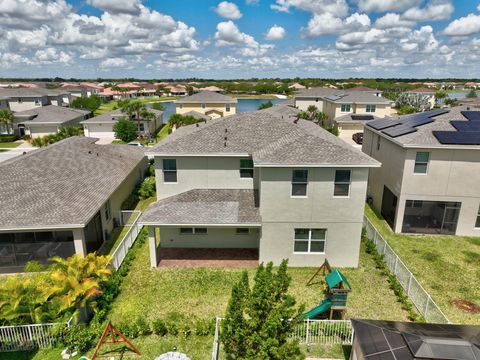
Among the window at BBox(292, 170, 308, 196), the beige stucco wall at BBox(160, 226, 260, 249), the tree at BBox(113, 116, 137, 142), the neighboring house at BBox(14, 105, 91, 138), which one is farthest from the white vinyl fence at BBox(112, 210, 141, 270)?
the neighboring house at BBox(14, 105, 91, 138)

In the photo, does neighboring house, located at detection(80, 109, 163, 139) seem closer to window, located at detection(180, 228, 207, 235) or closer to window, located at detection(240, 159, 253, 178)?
window, located at detection(240, 159, 253, 178)

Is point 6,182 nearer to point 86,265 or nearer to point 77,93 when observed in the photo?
point 86,265

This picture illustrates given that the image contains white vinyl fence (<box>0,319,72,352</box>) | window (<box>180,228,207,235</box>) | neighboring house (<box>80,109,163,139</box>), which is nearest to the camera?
white vinyl fence (<box>0,319,72,352</box>)

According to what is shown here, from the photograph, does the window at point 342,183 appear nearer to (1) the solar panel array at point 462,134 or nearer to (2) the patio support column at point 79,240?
(1) the solar panel array at point 462,134

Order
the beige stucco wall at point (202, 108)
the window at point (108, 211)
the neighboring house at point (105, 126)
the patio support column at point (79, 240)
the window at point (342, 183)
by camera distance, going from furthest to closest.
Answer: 1. the beige stucco wall at point (202, 108)
2. the neighboring house at point (105, 126)
3. the window at point (108, 211)
4. the window at point (342, 183)
5. the patio support column at point (79, 240)

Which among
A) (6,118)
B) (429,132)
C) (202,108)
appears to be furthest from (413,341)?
(6,118)

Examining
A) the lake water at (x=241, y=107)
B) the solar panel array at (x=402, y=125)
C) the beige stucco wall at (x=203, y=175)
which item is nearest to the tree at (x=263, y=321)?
the beige stucco wall at (x=203, y=175)

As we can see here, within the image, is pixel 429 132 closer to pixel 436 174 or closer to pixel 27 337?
pixel 436 174
